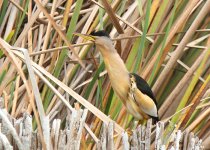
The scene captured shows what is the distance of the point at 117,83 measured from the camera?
6.36ft

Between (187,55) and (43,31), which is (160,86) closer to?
(187,55)

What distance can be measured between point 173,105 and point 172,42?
0.21 m

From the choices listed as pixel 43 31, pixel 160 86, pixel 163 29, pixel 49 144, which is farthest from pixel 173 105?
pixel 49 144

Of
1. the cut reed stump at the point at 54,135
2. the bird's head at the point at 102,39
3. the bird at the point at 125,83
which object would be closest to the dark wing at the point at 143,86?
the bird at the point at 125,83

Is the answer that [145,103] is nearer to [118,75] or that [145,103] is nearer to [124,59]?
[118,75]

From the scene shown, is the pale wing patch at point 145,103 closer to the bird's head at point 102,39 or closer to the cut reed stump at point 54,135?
the bird's head at point 102,39

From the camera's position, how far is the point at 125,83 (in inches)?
76.6

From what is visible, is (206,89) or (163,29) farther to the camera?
(163,29)

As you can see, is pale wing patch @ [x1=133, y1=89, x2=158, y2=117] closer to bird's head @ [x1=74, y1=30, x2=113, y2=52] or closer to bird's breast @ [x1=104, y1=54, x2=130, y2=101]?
bird's breast @ [x1=104, y1=54, x2=130, y2=101]

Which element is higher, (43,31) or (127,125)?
(43,31)

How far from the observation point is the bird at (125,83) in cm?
193

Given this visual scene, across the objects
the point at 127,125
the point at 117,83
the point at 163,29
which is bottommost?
the point at 127,125

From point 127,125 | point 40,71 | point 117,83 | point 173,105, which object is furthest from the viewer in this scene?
point 173,105

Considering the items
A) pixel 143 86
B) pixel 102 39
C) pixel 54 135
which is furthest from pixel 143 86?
pixel 54 135
